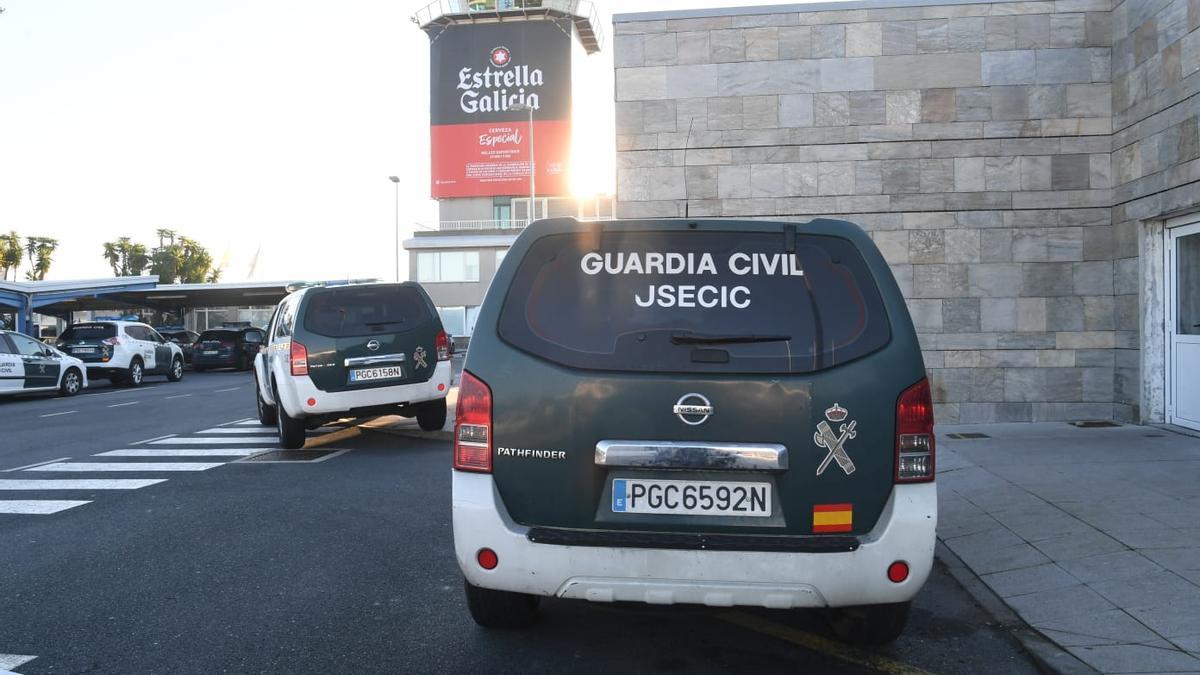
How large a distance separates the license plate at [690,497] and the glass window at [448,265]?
54.6 m

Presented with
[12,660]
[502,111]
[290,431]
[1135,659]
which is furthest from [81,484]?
[502,111]

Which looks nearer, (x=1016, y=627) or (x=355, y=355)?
(x=1016, y=627)

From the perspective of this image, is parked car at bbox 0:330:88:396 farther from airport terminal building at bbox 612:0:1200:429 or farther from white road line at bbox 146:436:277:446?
airport terminal building at bbox 612:0:1200:429

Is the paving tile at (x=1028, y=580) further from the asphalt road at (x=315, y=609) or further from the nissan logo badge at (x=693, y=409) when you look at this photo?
the nissan logo badge at (x=693, y=409)

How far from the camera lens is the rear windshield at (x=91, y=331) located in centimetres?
2291

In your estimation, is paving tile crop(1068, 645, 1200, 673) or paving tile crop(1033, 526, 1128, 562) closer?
paving tile crop(1068, 645, 1200, 673)

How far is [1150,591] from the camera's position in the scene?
4398 mm

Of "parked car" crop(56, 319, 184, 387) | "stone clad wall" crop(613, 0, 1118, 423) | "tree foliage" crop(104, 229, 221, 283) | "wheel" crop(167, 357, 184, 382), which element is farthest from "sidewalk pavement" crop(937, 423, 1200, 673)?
→ "tree foliage" crop(104, 229, 221, 283)

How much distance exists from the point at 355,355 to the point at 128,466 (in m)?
2.45

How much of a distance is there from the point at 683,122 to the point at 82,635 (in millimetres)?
8360

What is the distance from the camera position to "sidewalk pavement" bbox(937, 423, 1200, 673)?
13.0 feet

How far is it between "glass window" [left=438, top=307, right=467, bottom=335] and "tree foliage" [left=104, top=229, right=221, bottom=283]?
148 feet

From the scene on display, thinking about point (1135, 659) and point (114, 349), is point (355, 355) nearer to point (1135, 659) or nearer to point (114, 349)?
point (1135, 659)

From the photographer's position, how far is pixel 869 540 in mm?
3312
